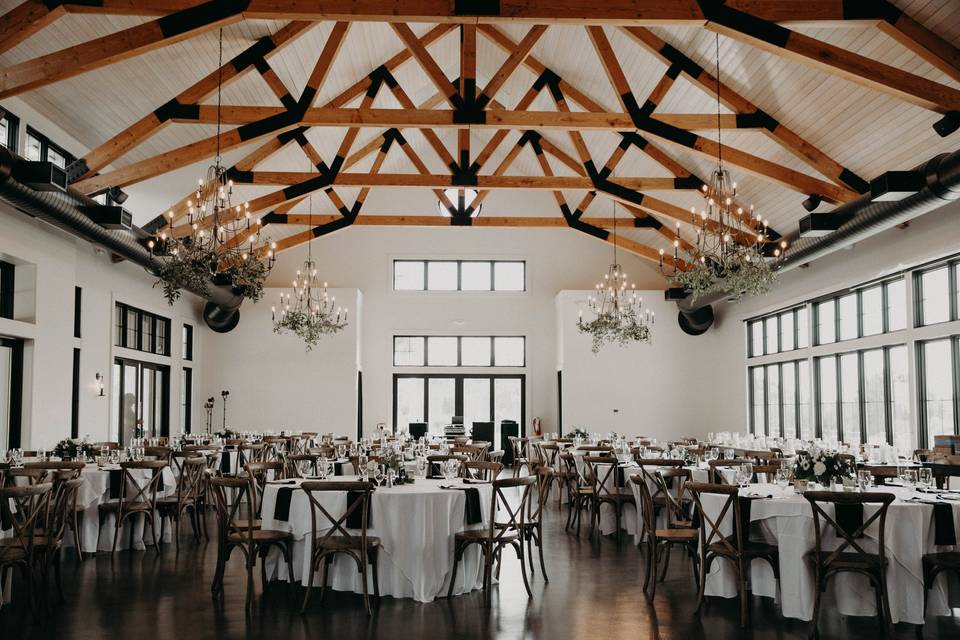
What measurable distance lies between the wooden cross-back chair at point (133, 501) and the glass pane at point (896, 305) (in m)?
9.74

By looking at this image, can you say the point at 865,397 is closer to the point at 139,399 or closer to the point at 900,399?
the point at 900,399

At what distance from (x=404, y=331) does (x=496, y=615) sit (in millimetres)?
13469

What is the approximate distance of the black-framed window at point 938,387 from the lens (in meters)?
9.82

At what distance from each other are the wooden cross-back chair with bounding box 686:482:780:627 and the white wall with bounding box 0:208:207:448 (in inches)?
342

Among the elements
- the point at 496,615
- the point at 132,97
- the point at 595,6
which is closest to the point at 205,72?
the point at 132,97

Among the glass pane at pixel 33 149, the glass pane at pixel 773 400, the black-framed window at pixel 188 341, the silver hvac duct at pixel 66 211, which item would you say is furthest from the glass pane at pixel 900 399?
the black-framed window at pixel 188 341

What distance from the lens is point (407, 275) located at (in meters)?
19.0

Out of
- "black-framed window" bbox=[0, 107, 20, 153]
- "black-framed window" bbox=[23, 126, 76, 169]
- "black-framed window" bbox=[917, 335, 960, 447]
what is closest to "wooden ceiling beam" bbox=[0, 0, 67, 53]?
"black-framed window" bbox=[0, 107, 20, 153]

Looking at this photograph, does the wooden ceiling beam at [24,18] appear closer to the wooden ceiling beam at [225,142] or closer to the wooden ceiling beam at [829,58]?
the wooden ceiling beam at [225,142]

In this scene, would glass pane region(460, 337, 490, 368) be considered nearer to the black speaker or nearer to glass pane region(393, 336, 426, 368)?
glass pane region(393, 336, 426, 368)

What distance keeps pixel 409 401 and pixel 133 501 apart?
35.9ft

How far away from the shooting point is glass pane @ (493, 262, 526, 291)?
19109 mm

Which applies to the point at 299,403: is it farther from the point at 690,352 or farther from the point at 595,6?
the point at 595,6

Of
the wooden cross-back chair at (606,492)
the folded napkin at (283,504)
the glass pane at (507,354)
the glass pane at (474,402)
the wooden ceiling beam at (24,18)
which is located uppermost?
the wooden ceiling beam at (24,18)
